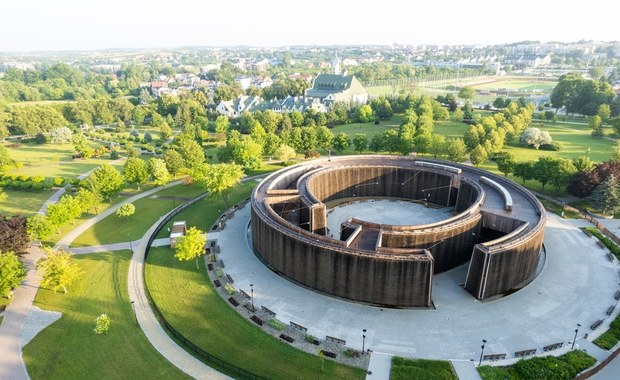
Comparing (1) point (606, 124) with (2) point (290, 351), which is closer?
(2) point (290, 351)

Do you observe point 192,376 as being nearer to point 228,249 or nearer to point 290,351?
point 290,351

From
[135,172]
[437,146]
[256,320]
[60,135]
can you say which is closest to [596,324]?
[256,320]

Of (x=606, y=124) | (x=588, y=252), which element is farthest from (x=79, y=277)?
(x=606, y=124)

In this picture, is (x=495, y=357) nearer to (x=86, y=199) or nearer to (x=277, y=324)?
(x=277, y=324)

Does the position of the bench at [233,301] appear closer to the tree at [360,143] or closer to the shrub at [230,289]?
the shrub at [230,289]

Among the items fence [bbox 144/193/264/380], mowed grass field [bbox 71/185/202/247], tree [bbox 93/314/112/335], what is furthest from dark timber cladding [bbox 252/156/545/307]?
mowed grass field [bbox 71/185/202/247]

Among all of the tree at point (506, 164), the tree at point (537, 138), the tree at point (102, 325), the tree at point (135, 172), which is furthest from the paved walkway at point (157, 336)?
the tree at point (537, 138)

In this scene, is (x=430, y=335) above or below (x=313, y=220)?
below
